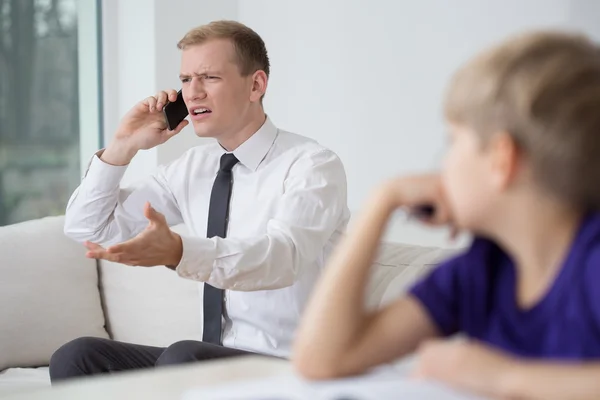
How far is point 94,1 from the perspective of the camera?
153 inches

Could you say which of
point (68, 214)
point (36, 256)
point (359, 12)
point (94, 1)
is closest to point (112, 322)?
point (36, 256)

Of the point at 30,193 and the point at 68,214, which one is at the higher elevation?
the point at 68,214

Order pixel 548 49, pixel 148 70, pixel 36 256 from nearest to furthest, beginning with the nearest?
1. pixel 548 49
2. pixel 36 256
3. pixel 148 70

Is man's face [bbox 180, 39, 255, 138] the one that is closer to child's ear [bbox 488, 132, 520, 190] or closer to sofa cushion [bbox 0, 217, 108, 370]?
sofa cushion [bbox 0, 217, 108, 370]

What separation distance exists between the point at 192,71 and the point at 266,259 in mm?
638

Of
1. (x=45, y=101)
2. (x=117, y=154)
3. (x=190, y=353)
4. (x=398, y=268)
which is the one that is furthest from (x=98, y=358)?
(x=45, y=101)

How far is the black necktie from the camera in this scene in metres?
2.30

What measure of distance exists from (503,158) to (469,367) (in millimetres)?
198

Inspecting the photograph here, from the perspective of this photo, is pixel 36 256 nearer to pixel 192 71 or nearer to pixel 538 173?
pixel 192 71

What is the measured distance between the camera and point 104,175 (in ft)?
7.87

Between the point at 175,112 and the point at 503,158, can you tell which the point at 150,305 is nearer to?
the point at 175,112

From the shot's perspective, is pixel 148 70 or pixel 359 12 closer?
pixel 359 12

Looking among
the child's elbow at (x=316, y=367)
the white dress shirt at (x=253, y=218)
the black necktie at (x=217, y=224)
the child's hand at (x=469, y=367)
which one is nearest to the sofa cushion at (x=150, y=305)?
the white dress shirt at (x=253, y=218)

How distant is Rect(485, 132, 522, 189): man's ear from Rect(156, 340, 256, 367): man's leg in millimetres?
1225
